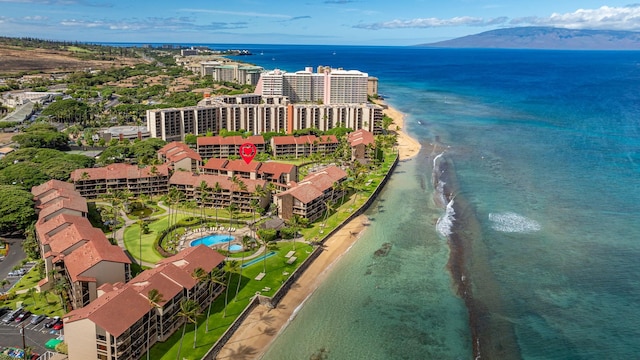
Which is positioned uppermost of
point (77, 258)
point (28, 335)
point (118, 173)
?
point (118, 173)

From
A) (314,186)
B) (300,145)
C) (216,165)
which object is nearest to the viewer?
(314,186)

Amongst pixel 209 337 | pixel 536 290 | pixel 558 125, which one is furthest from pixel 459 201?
pixel 558 125

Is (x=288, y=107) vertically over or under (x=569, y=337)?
over

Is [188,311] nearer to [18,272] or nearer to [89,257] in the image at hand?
[89,257]

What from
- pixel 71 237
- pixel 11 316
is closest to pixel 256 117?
pixel 71 237

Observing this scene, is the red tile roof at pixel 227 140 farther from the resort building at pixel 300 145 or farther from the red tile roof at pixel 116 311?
the red tile roof at pixel 116 311

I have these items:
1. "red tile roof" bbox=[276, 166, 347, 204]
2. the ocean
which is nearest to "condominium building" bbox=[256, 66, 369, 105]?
the ocean

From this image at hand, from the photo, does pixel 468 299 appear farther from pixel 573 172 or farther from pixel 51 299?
pixel 573 172

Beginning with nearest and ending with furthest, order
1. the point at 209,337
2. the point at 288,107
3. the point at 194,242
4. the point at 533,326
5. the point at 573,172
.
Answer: the point at 209,337, the point at 533,326, the point at 194,242, the point at 573,172, the point at 288,107

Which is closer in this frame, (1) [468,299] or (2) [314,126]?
(1) [468,299]
